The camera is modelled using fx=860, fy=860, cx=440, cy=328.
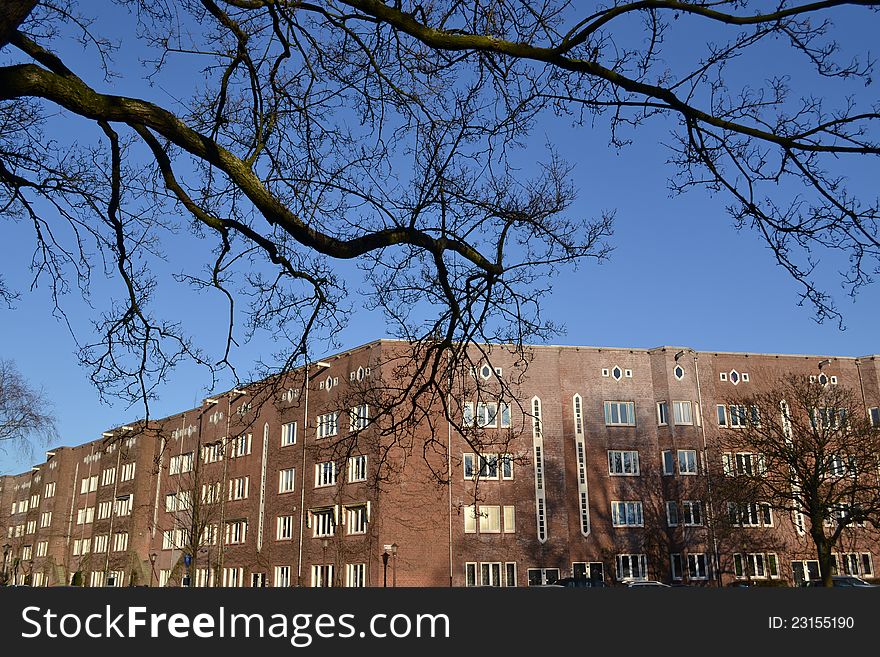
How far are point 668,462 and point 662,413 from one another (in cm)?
288

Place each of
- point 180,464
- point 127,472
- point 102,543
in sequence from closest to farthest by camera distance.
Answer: point 180,464, point 127,472, point 102,543

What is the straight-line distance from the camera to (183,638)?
5262mm

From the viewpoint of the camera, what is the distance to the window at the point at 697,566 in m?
47.8

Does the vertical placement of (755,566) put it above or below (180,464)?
below

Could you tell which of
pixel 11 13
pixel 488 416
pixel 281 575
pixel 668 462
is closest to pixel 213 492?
pixel 281 575

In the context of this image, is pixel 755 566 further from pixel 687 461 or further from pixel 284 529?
pixel 284 529

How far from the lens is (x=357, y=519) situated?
47.5 metres

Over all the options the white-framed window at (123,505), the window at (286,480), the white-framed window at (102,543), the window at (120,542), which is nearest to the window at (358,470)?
the window at (286,480)

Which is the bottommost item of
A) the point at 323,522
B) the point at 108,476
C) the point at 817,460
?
the point at 323,522

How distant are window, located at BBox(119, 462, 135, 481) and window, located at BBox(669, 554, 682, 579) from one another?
1699 inches

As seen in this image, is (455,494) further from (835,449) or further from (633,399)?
(835,449)

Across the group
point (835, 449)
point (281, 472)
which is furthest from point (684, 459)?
point (281, 472)

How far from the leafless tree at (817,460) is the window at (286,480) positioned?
25631 mm

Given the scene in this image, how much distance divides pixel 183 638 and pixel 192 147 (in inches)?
150
